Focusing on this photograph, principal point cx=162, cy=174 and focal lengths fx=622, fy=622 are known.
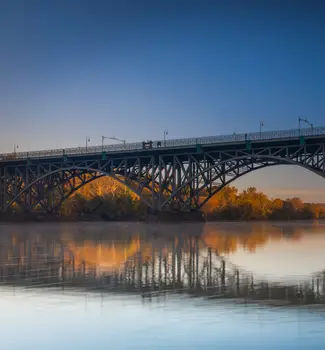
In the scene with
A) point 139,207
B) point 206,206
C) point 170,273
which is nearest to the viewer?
point 170,273

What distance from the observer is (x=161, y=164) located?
97.6 m

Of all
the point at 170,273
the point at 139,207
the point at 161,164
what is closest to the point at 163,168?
the point at 161,164

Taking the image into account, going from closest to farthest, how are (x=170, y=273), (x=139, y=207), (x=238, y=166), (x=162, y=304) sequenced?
1. (x=162, y=304)
2. (x=170, y=273)
3. (x=238, y=166)
4. (x=139, y=207)

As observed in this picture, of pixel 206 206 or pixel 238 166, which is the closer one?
pixel 238 166

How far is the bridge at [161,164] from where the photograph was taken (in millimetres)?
81812

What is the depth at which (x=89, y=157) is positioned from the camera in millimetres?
109375

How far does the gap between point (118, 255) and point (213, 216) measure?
113118 millimetres

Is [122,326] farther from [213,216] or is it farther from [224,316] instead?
[213,216]

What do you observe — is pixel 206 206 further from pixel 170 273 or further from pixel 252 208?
pixel 170 273

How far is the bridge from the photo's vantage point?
268 ft

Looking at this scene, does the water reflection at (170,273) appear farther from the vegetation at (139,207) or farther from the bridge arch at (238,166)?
the vegetation at (139,207)

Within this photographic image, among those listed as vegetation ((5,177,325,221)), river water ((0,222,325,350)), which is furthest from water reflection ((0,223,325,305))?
vegetation ((5,177,325,221))

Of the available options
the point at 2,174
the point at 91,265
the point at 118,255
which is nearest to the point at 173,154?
the point at 2,174

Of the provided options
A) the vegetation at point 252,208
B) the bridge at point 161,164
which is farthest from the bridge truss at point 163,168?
the vegetation at point 252,208
